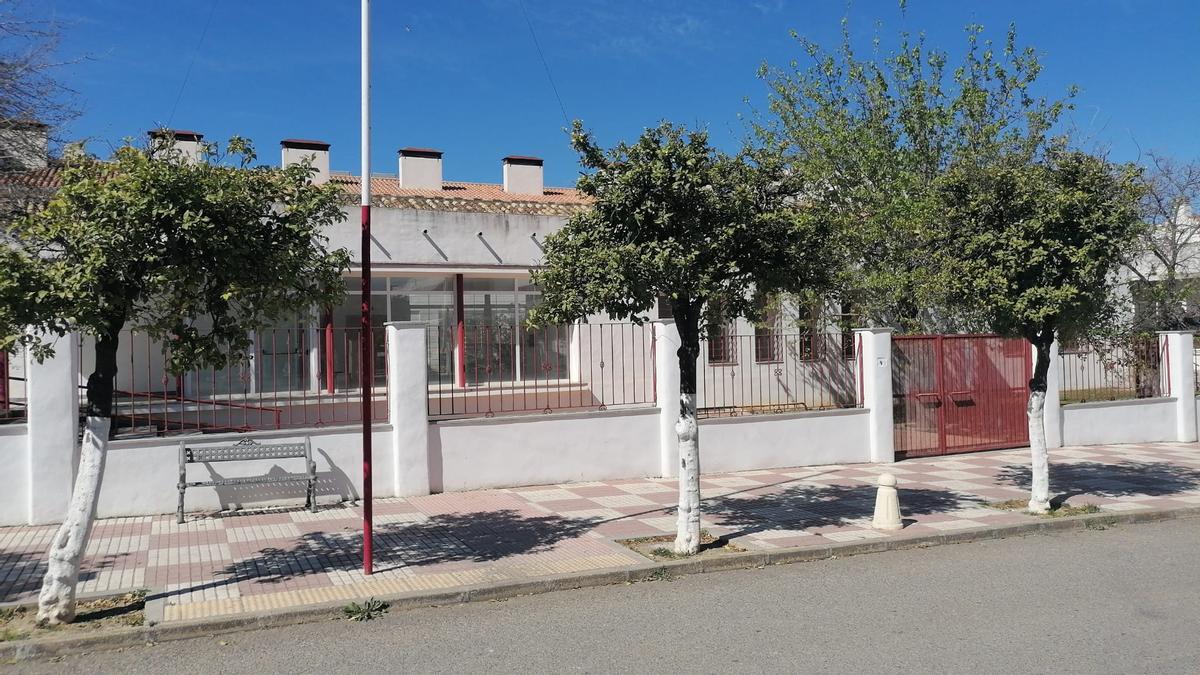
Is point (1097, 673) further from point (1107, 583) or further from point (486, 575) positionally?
point (486, 575)

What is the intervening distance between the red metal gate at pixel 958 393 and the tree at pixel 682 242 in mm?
7295

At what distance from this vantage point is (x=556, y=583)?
7090 millimetres

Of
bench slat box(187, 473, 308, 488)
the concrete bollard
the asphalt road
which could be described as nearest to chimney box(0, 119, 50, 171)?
bench slat box(187, 473, 308, 488)

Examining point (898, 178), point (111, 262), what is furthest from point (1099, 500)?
point (111, 262)

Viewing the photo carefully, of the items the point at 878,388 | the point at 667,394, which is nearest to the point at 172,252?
the point at 667,394

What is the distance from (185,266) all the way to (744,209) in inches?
182

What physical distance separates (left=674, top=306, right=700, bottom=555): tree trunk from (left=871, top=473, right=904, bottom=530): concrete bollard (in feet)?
7.57

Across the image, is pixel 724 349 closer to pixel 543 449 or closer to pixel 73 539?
pixel 543 449

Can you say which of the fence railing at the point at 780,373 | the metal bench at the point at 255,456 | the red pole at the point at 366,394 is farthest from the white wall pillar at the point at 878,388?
the red pole at the point at 366,394

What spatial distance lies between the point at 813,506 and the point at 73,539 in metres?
7.71

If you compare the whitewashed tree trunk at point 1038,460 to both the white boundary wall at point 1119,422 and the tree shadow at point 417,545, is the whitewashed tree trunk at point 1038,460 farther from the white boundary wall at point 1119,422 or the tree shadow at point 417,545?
the white boundary wall at point 1119,422

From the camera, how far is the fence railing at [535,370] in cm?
1188

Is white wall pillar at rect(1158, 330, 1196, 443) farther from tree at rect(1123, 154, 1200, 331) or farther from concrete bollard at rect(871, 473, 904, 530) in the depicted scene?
concrete bollard at rect(871, 473, 904, 530)

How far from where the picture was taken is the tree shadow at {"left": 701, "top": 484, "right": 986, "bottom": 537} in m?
9.50
